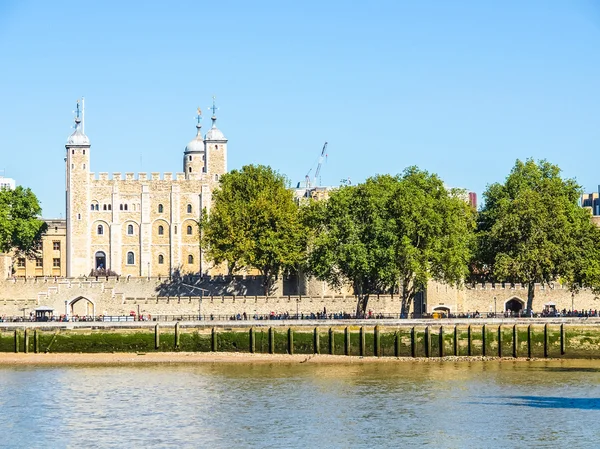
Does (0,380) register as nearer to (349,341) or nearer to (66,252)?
(349,341)

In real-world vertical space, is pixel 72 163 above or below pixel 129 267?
above

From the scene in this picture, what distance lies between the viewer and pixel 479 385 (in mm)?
71812

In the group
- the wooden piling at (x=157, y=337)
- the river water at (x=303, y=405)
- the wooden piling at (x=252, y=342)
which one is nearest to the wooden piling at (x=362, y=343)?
the river water at (x=303, y=405)

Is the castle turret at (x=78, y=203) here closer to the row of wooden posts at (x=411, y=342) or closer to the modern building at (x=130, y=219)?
the modern building at (x=130, y=219)

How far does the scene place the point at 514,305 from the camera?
102 metres

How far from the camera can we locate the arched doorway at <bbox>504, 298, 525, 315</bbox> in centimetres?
10119

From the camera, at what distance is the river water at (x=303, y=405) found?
58.3 m

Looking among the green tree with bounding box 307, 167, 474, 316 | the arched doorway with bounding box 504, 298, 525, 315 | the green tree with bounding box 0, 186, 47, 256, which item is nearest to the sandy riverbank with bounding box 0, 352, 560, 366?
the green tree with bounding box 307, 167, 474, 316

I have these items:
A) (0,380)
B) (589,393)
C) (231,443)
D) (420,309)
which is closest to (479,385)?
(589,393)

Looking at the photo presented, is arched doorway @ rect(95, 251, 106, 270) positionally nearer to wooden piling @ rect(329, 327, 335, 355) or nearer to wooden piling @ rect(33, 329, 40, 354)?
wooden piling @ rect(33, 329, 40, 354)

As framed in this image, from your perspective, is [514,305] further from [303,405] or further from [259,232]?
[303,405]

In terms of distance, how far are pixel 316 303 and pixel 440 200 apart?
10.4 m

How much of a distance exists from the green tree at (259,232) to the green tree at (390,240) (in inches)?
146

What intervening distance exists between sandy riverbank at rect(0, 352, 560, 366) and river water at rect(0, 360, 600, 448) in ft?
7.18
